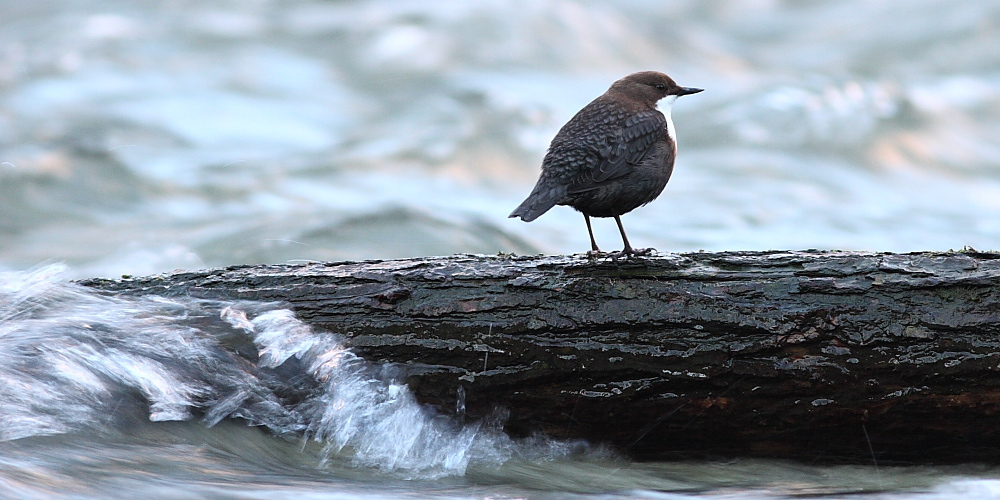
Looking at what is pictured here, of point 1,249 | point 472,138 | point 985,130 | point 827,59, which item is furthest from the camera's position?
point 827,59

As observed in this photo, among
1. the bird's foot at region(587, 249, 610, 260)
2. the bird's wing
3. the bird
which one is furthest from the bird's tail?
the bird's foot at region(587, 249, 610, 260)

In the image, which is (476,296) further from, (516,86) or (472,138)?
(516,86)

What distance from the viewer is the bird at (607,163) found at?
170 inches

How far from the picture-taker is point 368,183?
12258 millimetres

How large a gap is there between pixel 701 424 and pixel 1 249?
884 cm

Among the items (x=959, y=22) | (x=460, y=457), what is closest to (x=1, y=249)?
(x=460, y=457)

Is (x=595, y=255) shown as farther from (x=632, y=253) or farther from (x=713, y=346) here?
(x=713, y=346)

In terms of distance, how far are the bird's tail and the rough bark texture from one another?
301mm

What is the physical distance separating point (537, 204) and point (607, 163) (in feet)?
1.40

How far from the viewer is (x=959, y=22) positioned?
16625mm

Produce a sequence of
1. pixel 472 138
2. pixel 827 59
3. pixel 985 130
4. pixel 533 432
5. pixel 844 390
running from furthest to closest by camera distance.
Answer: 1. pixel 827 59
2. pixel 985 130
3. pixel 472 138
4. pixel 533 432
5. pixel 844 390

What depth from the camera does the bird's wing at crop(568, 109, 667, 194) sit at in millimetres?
4328

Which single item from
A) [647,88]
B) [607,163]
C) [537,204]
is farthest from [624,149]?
[647,88]

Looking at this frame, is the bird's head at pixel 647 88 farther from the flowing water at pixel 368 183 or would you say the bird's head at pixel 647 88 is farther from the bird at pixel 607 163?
the flowing water at pixel 368 183
